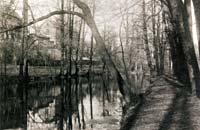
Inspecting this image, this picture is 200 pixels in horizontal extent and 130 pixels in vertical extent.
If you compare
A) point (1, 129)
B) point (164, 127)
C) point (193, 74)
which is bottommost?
point (1, 129)

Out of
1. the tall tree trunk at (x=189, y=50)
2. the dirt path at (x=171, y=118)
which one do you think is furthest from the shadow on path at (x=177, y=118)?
the tall tree trunk at (x=189, y=50)

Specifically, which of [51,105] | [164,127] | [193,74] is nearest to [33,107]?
[51,105]

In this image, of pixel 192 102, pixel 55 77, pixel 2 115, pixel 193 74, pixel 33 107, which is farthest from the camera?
pixel 55 77

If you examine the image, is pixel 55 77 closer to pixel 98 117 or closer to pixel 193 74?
pixel 98 117

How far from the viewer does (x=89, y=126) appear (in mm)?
13242

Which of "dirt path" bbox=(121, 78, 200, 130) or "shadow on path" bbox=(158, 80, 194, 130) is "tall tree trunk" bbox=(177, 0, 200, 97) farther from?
"shadow on path" bbox=(158, 80, 194, 130)

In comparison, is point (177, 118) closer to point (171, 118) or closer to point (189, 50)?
point (171, 118)

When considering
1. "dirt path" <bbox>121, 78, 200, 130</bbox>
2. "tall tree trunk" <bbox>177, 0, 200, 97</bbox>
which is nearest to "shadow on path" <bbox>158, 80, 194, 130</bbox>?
"dirt path" <bbox>121, 78, 200, 130</bbox>

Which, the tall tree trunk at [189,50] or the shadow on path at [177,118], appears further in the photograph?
the tall tree trunk at [189,50]

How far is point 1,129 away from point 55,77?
29212 millimetres

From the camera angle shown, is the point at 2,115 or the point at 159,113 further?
the point at 2,115

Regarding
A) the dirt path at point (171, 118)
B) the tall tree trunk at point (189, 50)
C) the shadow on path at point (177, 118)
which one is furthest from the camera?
the tall tree trunk at point (189, 50)

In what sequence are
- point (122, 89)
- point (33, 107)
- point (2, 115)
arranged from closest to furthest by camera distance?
1. point (122, 89)
2. point (2, 115)
3. point (33, 107)

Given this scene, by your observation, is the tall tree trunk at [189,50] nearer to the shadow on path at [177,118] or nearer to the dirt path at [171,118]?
the dirt path at [171,118]
